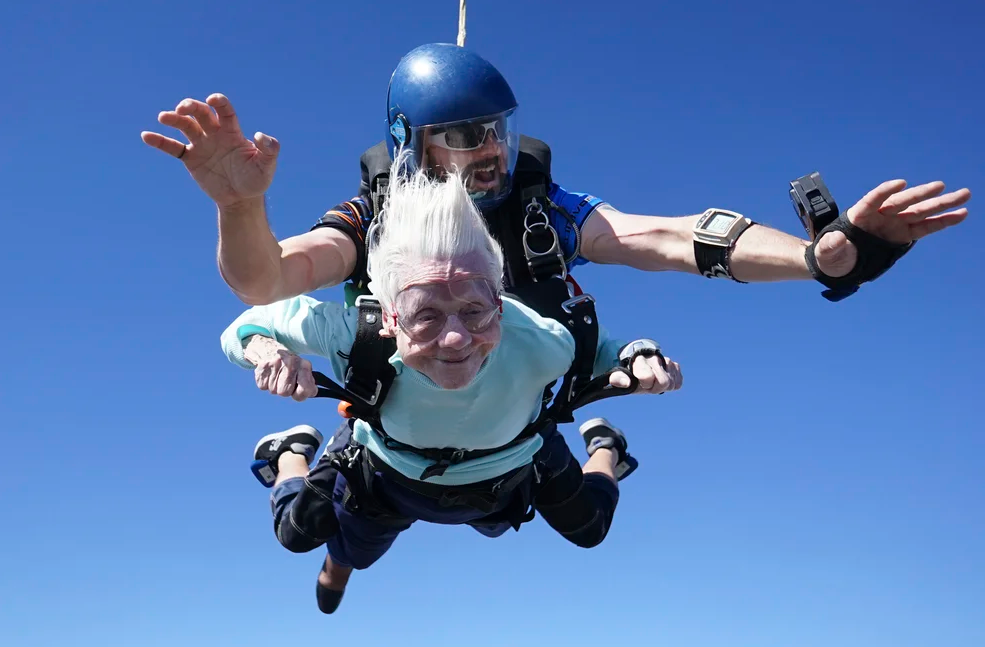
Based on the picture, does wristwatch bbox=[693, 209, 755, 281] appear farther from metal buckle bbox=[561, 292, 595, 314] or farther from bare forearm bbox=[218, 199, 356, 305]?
bare forearm bbox=[218, 199, 356, 305]

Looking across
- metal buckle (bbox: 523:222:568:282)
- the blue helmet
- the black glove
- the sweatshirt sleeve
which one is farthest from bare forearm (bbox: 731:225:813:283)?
the sweatshirt sleeve

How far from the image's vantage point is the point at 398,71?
507 cm

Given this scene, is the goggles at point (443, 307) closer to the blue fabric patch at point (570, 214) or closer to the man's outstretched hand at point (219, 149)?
the man's outstretched hand at point (219, 149)

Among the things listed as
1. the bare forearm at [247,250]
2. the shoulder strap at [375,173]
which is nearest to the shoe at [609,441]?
the shoulder strap at [375,173]

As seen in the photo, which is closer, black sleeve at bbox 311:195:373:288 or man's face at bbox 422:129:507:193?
black sleeve at bbox 311:195:373:288

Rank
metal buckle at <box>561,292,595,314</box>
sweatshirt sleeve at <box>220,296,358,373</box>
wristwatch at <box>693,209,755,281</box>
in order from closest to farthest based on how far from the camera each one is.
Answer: sweatshirt sleeve at <box>220,296,358,373</box>
wristwatch at <box>693,209,755,281</box>
metal buckle at <box>561,292,595,314</box>

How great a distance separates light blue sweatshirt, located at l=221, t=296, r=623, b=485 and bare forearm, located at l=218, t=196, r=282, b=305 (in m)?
0.37

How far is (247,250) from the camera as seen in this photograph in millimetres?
3752

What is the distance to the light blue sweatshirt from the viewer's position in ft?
13.7

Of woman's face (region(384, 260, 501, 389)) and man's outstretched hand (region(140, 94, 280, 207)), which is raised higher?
man's outstretched hand (region(140, 94, 280, 207))

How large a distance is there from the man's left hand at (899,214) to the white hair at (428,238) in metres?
Answer: 1.27

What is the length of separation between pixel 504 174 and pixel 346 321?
40.9 inches

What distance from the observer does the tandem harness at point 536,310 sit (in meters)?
4.09

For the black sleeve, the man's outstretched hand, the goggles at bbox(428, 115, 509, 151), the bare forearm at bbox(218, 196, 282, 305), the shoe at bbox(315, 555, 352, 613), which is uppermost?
the goggles at bbox(428, 115, 509, 151)
